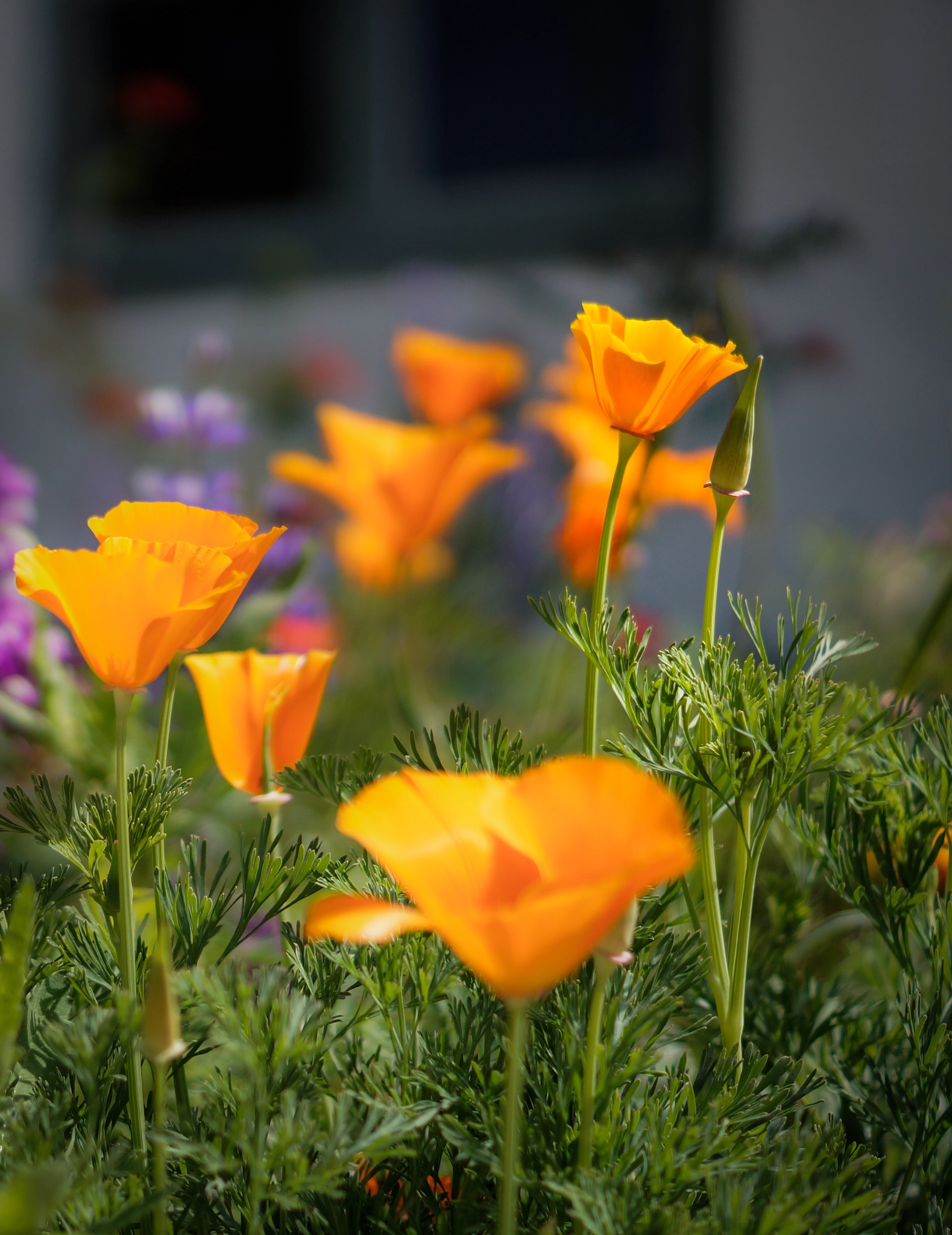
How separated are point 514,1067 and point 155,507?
150 millimetres

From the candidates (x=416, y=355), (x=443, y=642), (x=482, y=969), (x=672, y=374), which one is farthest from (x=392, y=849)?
(x=443, y=642)

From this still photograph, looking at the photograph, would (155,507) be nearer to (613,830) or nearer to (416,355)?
(613,830)

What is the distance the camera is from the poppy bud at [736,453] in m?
0.25

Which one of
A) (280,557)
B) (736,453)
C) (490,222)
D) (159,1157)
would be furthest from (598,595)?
(490,222)

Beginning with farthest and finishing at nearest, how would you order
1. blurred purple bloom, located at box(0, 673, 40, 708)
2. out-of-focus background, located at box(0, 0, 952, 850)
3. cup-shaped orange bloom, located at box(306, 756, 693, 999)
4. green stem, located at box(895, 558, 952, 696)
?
1. out-of-focus background, located at box(0, 0, 952, 850)
2. blurred purple bloom, located at box(0, 673, 40, 708)
3. green stem, located at box(895, 558, 952, 696)
4. cup-shaped orange bloom, located at box(306, 756, 693, 999)

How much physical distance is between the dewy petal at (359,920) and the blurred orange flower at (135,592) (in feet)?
0.23

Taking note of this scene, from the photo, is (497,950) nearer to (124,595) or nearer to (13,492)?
(124,595)

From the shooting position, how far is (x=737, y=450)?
26cm

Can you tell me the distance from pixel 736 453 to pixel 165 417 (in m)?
0.50

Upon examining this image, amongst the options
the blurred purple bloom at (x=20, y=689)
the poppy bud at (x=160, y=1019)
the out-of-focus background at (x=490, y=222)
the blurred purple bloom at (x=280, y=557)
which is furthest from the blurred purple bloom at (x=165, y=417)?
the out-of-focus background at (x=490, y=222)

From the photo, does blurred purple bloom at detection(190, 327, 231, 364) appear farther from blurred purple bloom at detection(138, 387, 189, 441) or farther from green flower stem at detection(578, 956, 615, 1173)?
green flower stem at detection(578, 956, 615, 1173)

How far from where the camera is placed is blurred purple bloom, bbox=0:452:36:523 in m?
0.54

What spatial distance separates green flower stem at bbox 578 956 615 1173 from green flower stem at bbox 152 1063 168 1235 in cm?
8

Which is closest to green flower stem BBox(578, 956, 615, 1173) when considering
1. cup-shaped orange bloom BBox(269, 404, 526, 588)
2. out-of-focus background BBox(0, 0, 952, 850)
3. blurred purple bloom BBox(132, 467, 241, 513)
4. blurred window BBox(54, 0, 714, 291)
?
cup-shaped orange bloom BBox(269, 404, 526, 588)
